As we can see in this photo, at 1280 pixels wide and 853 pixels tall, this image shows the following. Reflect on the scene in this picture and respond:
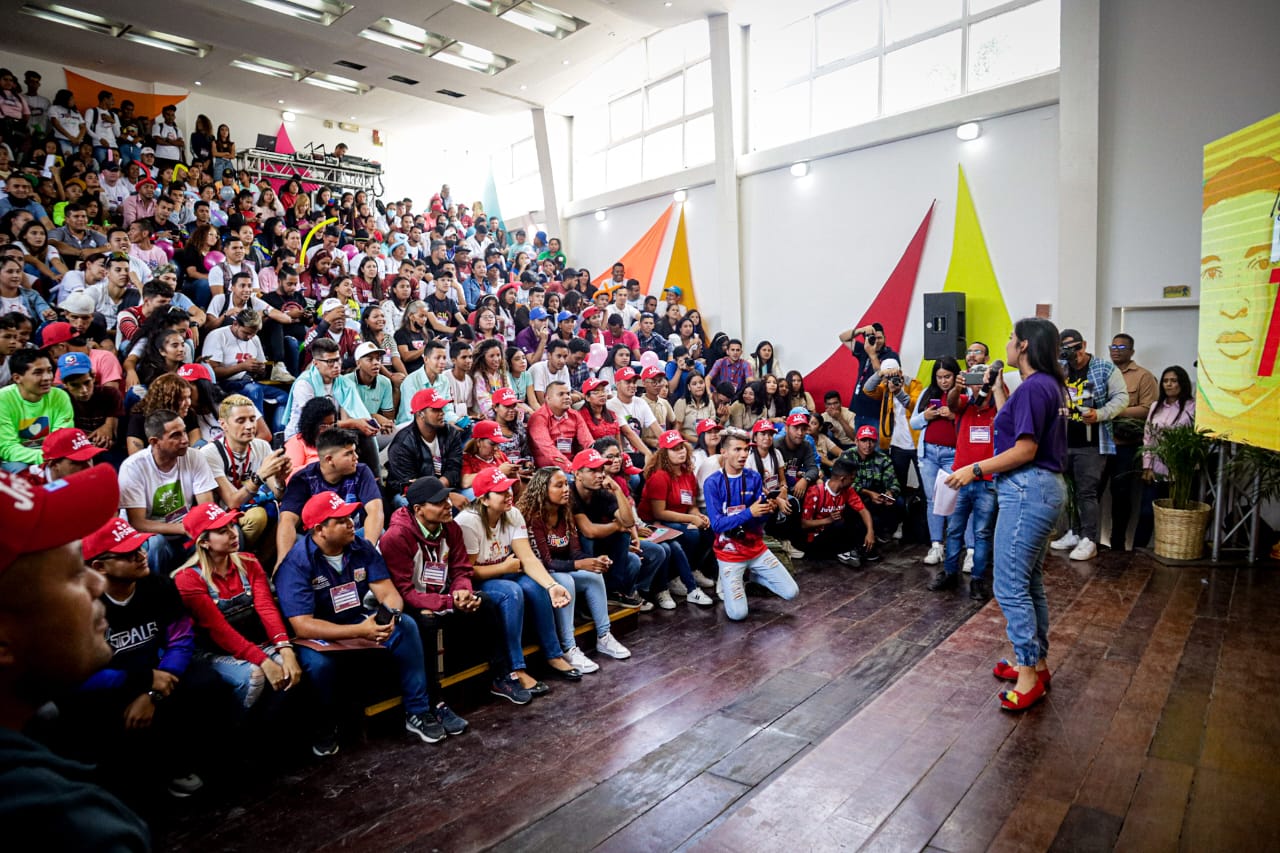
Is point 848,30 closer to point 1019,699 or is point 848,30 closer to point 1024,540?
point 1024,540

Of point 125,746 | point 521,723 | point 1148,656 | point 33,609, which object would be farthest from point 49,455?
point 1148,656

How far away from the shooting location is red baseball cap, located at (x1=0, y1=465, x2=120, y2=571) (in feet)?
2.51

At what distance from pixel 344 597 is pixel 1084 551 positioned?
17.1 ft

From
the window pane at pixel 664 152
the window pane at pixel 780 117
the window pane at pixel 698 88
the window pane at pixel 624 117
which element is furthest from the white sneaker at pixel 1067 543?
the window pane at pixel 624 117

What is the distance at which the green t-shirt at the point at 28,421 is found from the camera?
3.62 m

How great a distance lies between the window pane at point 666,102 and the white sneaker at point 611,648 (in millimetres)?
9165

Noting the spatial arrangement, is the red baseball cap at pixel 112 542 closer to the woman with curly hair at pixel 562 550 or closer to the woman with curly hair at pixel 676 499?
the woman with curly hair at pixel 562 550

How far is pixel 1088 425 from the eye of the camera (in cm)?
573

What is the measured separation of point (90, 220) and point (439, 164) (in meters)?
9.90

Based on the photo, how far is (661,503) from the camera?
528 centimetres

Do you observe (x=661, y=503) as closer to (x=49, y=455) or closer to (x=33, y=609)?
(x=49, y=455)

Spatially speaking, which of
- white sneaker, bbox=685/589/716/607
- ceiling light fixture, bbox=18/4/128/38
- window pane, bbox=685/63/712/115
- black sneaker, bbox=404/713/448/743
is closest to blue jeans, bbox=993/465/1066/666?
white sneaker, bbox=685/589/716/607

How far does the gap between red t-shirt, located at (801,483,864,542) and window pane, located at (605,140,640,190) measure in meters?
7.48

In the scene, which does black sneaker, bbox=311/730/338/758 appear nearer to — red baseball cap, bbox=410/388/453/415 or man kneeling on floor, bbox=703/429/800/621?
red baseball cap, bbox=410/388/453/415
